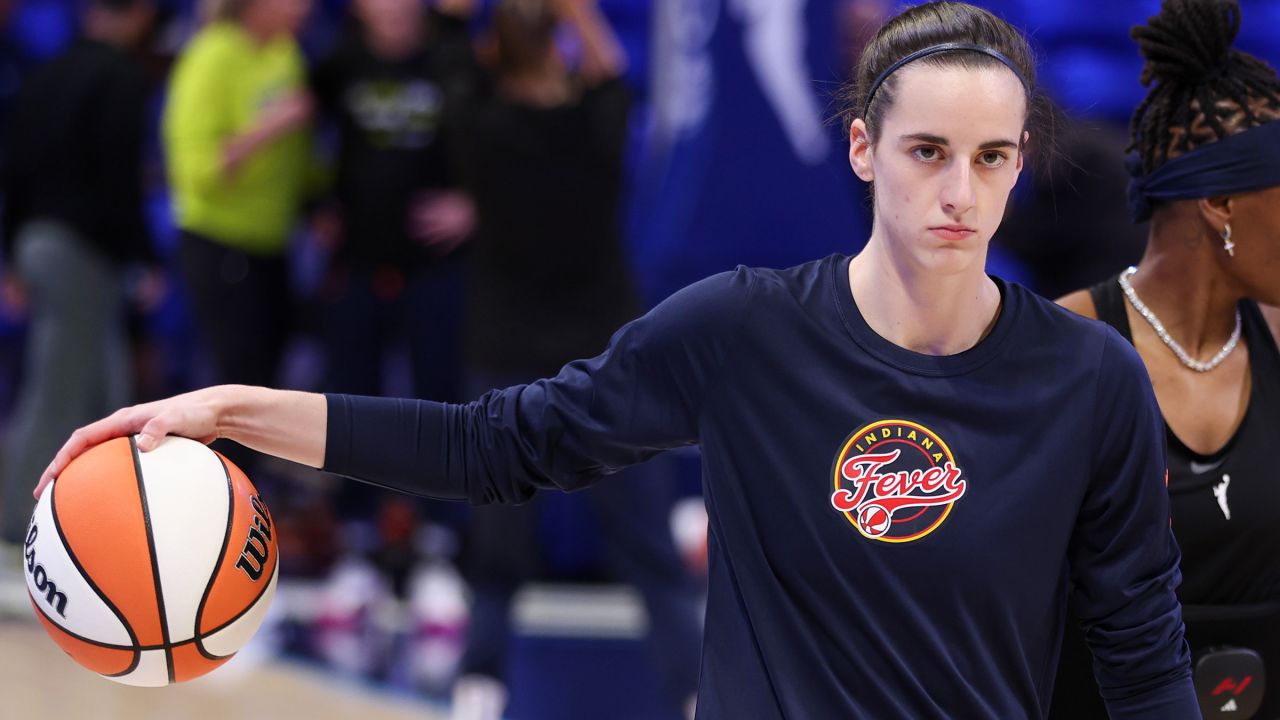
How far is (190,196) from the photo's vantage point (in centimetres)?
570

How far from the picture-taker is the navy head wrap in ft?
7.88

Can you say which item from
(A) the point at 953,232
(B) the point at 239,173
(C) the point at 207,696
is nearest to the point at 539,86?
(B) the point at 239,173

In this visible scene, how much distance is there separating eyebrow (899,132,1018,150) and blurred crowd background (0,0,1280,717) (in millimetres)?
2643

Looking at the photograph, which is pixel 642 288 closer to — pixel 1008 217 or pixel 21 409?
pixel 1008 217

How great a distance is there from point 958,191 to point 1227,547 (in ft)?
3.08

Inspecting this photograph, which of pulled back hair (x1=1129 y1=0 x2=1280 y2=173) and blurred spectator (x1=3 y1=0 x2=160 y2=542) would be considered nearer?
pulled back hair (x1=1129 y1=0 x2=1280 y2=173)

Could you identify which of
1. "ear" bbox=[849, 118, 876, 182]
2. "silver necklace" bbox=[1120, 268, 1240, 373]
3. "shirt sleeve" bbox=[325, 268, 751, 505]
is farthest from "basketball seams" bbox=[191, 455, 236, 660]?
"silver necklace" bbox=[1120, 268, 1240, 373]

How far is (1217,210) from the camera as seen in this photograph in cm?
247

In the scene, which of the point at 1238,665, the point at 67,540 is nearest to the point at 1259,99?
the point at 1238,665

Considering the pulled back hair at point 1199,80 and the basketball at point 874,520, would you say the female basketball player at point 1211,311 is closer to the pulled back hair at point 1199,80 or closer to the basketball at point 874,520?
the pulled back hair at point 1199,80

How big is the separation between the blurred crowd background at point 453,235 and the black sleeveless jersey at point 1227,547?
2.10 metres

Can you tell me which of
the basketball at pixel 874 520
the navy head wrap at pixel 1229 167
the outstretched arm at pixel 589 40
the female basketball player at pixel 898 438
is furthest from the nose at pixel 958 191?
the outstretched arm at pixel 589 40

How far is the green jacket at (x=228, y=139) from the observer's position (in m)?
5.66

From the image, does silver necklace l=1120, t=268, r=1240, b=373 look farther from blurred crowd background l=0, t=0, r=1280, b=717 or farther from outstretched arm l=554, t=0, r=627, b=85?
outstretched arm l=554, t=0, r=627, b=85
